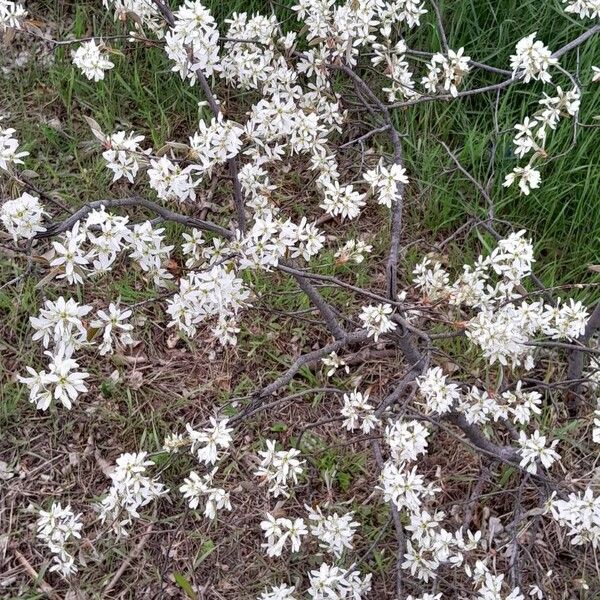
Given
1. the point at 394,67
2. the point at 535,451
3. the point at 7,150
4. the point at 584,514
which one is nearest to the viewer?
the point at 7,150

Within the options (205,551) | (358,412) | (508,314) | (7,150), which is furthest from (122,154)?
(205,551)

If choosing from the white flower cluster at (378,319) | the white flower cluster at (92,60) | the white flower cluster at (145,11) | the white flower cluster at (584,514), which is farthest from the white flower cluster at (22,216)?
the white flower cluster at (584,514)

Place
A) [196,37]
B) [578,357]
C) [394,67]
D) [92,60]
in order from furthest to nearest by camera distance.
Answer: [578,357] → [394,67] → [92,60] → [196,37]

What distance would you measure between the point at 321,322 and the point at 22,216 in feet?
5.00

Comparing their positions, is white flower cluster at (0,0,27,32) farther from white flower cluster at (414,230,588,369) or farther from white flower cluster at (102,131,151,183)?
white flower cluster at (414,230,588,369)

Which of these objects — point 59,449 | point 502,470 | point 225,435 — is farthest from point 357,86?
point 59,449

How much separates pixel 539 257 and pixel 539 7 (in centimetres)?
128

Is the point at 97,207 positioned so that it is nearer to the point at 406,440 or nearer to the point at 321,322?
the point at 406,440

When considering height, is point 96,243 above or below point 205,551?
above

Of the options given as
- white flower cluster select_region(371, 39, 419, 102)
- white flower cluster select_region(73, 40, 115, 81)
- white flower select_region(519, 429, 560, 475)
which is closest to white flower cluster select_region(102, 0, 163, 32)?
white flower cluster select_region(73, 40, 115, 81)

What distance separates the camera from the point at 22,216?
180 centimetres

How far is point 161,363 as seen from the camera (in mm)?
3232

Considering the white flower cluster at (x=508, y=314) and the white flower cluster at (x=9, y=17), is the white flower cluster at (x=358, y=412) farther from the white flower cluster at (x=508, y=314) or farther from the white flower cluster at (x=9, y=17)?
the white flower cluster at (x=9, y=17)

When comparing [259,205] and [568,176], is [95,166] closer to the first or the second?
[259,205]
